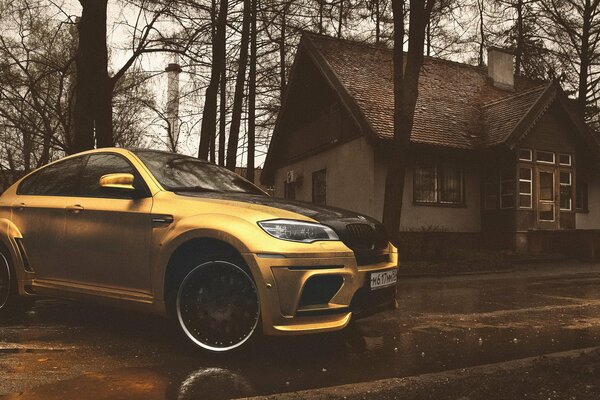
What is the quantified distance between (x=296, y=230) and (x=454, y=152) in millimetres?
16058

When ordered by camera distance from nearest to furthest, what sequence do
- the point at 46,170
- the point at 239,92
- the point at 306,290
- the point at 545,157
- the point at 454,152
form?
the point at 306,290 < the point at 46,170 < the point at 239,92 < the point at 454,152 < the point at 545,157

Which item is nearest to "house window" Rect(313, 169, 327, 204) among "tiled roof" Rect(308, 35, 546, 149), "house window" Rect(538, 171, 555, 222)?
"tiled roof" Rect(308, 35, 546, 149)

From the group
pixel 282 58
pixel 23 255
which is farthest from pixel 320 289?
pixel 282 58

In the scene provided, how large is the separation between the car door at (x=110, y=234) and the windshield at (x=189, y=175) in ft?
0.65

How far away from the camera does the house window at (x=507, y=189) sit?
19391mm

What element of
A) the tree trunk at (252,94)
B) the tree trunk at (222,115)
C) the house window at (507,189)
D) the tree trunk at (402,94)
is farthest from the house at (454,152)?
the tree trunk at (402,94)

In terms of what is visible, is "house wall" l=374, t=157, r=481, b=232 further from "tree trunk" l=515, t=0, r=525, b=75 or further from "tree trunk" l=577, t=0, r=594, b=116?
"tree trunk" l=515, t=0, r=525, b=75

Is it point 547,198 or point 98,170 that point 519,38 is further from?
point 98,170

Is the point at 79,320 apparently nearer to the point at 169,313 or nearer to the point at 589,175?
the point at 169,313

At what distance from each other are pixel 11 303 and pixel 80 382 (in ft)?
8.65

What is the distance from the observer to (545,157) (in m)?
20.4

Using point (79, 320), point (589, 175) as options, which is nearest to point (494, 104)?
point (589, 175)

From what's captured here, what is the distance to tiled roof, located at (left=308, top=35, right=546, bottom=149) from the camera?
61.7 ft

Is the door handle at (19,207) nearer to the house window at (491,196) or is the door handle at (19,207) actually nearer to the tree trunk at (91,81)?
the tree trunk at (91,81)
